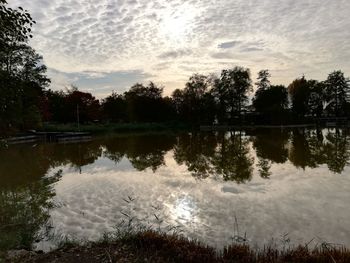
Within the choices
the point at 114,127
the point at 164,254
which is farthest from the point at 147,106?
the point at 164,254

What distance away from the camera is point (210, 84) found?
6894 centimetres

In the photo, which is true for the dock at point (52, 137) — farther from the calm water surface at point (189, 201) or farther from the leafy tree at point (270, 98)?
the leafy tree at point (270, 98)

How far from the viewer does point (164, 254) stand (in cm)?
491

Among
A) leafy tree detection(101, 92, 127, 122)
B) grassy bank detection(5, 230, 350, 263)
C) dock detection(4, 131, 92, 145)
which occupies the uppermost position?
leafy tree detection(101, 92, 127, 122)

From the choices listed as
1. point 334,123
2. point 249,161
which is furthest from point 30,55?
point 334,123

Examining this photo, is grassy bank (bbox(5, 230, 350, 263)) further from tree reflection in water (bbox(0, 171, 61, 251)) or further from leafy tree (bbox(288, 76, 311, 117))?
leafy tree (bbox(288, 76, 311, 117))

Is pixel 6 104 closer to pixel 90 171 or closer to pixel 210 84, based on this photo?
pixel 90 171

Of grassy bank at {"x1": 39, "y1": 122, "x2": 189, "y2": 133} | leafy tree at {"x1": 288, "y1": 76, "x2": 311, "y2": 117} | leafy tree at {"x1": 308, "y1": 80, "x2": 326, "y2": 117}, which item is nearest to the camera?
grassy bank at {"x1": 39, "y1": 122, "x2": 189, "y2": 133}

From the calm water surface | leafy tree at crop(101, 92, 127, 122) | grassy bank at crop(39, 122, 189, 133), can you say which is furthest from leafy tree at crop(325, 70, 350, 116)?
the calm water surface

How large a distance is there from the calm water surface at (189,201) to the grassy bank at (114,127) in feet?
94.3

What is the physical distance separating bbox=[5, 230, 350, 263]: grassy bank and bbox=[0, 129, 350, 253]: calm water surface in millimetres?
980

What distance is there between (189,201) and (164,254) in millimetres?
4565

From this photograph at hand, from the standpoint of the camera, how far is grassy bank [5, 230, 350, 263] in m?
4.73

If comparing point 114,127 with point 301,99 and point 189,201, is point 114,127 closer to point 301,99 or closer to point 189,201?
point 301,99
